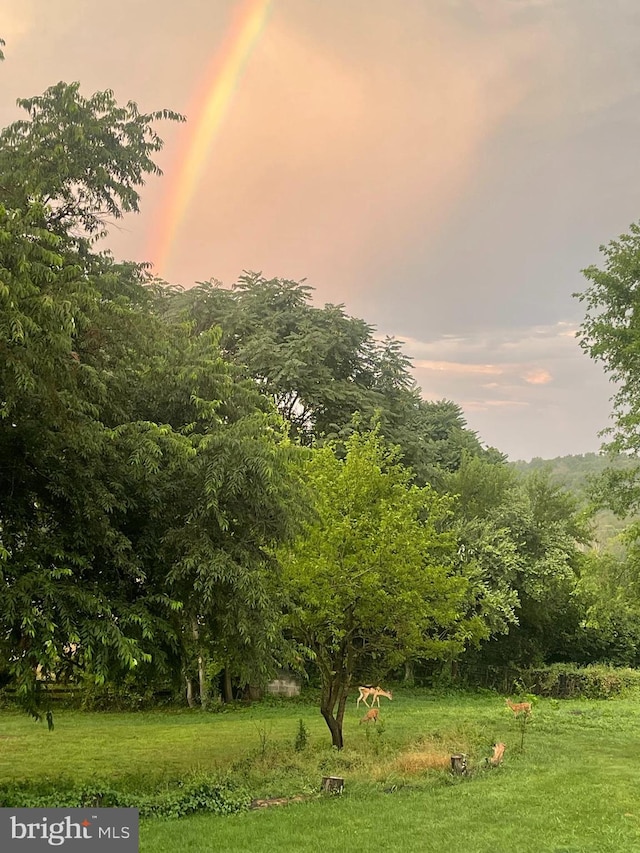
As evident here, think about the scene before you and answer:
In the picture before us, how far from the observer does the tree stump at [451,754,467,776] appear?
1300 centimetres

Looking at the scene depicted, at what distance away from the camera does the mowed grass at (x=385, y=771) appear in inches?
366

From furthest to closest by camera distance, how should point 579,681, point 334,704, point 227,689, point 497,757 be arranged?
point 579,681
point 227,689
point 334,704
point 497,757

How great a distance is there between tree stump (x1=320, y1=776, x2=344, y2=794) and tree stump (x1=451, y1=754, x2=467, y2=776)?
2.48 meters

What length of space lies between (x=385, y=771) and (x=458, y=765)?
139 cm

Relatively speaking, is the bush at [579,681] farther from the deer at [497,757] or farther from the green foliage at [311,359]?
the deer at [497,757]

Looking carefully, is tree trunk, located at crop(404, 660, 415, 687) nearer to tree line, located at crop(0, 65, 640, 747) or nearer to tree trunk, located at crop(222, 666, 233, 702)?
tree trunk, located at crop(222, 666, 233, 702)

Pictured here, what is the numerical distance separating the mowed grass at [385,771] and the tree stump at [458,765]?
27 cm

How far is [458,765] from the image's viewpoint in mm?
13047

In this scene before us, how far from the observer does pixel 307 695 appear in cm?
2936

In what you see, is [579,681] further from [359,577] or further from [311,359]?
[359,577]

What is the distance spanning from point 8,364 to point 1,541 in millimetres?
3220

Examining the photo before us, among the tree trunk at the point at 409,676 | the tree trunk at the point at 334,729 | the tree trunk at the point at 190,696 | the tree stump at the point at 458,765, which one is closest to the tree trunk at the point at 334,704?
the tree trunk at the point at 334,729

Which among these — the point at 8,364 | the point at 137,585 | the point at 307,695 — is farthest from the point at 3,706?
the point at 8,364

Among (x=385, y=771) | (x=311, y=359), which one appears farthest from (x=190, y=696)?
(x=385, y=771)
